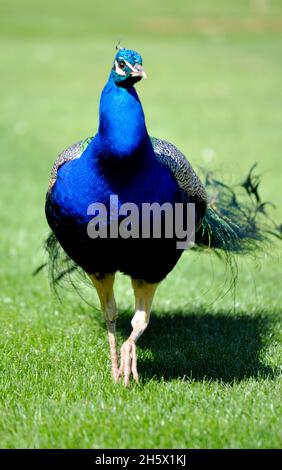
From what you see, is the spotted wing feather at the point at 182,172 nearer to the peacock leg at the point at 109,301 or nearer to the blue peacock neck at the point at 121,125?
the blue peacock neck at the point at 121,125

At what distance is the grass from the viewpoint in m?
3.59

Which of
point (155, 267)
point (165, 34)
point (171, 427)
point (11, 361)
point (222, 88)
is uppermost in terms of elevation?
point (165, 34)

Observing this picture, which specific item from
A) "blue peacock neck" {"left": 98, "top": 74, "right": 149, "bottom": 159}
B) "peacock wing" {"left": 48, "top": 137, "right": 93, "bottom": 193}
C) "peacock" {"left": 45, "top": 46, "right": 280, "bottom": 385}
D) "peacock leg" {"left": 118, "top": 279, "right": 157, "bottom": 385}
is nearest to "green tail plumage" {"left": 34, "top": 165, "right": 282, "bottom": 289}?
"peacock" {"left": 45, "top": 46, "right": 280, "bottom": 385}

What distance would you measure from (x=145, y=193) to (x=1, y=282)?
3.67 m

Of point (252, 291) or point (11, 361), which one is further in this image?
point (252, 291)

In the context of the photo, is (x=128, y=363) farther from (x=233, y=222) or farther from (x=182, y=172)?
(x=233, y=222)

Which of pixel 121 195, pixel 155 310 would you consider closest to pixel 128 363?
pixel 121 195

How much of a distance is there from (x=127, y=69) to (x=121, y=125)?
312mm

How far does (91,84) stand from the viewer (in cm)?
1992

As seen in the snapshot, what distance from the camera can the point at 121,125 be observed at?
4.00 m

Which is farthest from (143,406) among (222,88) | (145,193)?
(222,88)

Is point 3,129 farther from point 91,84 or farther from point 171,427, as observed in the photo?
point 171,427

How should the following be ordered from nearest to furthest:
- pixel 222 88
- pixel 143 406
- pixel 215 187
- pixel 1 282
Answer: pixel 143 406, pixel 215 187, pixel 1 282, pixel 222 88

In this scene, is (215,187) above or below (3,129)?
below
